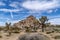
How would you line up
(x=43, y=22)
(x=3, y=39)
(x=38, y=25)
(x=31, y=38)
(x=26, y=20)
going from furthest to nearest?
(x=26, y=20)
(x=38, y=25)
(x=43, y=22)
(x=3, y=39)
(x=31, y=38)

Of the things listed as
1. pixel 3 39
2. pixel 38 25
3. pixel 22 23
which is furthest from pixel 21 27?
pixel 3 39

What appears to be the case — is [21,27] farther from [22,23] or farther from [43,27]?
[43,27]

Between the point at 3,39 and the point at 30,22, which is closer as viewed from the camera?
the point at 3,39

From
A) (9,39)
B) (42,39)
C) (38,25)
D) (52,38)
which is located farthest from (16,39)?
(38,25)

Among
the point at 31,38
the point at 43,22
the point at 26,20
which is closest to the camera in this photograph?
the point at 31,38

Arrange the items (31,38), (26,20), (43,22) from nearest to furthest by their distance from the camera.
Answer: (31,38) → (43,22) → (26,20)

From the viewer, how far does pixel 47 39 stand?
35.2 metres

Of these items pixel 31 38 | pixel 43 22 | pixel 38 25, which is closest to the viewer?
pixel 31 38

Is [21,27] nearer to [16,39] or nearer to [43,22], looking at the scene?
[43,22]

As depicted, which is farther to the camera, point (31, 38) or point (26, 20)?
point (26, 20)

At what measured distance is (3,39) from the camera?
36.5m

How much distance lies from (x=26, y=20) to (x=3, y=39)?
27.1 metres

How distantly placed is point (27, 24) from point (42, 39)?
94.9ft

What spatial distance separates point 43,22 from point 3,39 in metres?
19.1
